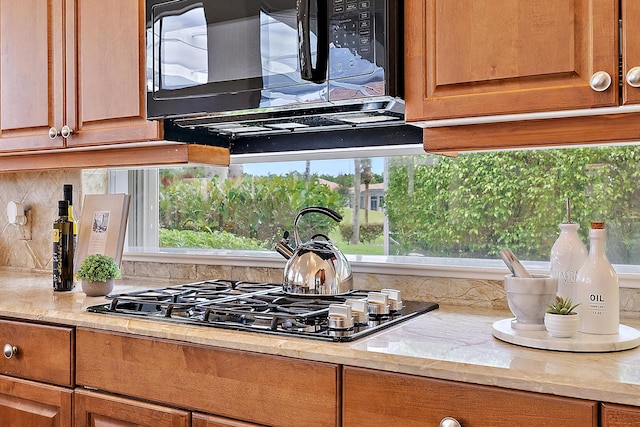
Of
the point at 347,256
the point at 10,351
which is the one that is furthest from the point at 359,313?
the point at 10,351

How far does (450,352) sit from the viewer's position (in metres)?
1.19

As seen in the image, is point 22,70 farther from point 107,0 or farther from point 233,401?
point 233,401

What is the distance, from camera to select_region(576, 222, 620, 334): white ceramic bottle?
1.26 metres

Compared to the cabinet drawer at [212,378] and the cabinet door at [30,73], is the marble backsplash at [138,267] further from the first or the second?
the cabinet drawer at [212,378]

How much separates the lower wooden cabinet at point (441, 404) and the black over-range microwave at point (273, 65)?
0.66 m

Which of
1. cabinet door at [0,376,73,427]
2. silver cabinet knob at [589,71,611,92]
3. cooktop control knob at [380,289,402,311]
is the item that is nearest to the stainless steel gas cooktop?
cooktop control knob at [380,289,402,311]

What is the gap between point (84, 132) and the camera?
6.65 feet

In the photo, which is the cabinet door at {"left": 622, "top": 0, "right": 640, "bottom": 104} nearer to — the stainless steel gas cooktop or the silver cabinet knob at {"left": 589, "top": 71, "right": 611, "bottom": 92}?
the silver cabinet knob at {"left": 589, "top": 71, "right": 611, "bottom": 92}

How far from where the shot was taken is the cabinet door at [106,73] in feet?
6.18

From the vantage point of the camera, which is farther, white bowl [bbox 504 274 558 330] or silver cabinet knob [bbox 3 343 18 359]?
silver cabinet knob [bbox 3 343 18 359]

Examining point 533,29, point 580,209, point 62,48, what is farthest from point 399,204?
point 62,48

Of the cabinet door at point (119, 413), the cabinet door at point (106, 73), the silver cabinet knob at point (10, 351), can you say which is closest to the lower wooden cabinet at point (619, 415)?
the cabinet door at point (119, 413)

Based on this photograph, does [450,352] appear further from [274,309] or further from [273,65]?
[273,65]

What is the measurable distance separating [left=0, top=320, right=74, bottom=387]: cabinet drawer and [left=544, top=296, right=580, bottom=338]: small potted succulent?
3.92 feet
